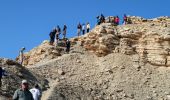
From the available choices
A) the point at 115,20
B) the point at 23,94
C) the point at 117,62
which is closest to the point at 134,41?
the point at 117,62

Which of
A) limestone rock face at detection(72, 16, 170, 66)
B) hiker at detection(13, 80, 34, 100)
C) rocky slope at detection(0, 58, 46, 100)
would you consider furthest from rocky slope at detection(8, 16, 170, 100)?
hiker at detection(13, 80, 34, 100)

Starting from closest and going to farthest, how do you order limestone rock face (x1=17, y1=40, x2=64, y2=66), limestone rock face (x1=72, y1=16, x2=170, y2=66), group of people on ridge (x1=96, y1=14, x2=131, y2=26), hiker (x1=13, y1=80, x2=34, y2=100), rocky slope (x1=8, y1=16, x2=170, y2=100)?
hiker (x1=13, y1=80, x2=34, y2=100)
rocky slope (x1=8, y1=16, x2=170, y2=100)
limestone rock face (x1=72, y1=16, x2=170, y2=66)
limestone rock face (x1=17, y1=40, x2=64, y2=66)
group of people on ridge (x1=96, y1=14, x2=131, y2=26)

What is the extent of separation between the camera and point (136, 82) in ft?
118

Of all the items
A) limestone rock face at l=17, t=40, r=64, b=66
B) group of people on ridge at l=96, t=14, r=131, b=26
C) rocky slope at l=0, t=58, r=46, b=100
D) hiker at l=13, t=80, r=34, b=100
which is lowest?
hiker at l=13, t=80, r=34, b=100

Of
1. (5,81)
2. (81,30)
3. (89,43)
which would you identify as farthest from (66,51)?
(5,81)

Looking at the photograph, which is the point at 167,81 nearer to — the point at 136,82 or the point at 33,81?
the point at 136,82

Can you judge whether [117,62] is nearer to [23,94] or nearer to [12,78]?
[12,78]

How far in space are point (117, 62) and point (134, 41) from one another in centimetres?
329

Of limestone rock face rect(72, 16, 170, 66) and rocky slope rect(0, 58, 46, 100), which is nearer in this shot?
rocky slope rect(0, 58, 46, 100)

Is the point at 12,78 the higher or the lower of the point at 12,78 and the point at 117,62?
the lower

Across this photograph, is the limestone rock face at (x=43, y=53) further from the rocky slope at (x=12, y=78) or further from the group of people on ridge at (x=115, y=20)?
the rocky slope at (x=12, y=78)

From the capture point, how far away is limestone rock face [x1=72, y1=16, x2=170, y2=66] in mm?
39406

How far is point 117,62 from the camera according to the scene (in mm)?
38250

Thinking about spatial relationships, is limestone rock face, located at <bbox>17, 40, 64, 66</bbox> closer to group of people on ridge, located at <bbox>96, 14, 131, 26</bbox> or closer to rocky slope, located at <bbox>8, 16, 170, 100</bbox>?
rocky slope, located at <bbox>8, 16, 170, 100</bbox>
